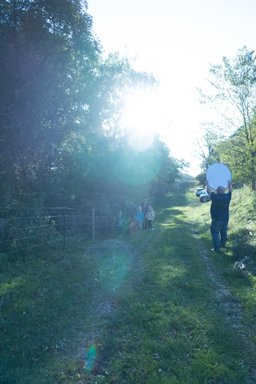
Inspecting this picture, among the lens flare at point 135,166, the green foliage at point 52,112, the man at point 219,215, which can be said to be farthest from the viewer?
the lens flare at point 135,166

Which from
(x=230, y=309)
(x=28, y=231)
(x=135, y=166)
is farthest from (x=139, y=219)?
(x=230, y=309)

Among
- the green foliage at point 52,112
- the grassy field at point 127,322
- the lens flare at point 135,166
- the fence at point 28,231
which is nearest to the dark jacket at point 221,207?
the grassy field at point 127,322

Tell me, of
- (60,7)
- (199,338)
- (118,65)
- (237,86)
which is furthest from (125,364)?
(118,65)

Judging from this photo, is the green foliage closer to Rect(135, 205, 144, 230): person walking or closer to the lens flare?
the lens flare

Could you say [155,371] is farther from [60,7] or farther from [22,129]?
[60,7]

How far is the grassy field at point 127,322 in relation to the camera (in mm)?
4637

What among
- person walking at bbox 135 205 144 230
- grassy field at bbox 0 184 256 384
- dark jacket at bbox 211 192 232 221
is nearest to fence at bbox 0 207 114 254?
grassy field at bbox 0 184 256 384

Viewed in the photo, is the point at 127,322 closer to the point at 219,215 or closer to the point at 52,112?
the point at 219,215

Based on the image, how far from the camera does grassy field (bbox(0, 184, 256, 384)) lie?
464 centimetres

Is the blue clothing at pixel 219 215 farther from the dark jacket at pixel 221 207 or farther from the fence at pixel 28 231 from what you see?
the fence at pixel 28 231

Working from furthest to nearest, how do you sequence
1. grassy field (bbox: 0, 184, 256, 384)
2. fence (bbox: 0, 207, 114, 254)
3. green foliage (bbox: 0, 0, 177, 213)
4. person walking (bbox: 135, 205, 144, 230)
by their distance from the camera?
person walking (bbox: 135, 205, 144, 230), green foliage (bbox: 0, 0, 177, 213), fence (bbox: 0, 207, 114, 254), grassy field (bbox: 0, 184, 256, 384)

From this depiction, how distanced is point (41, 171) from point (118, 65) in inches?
790

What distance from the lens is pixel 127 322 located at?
6297 mm

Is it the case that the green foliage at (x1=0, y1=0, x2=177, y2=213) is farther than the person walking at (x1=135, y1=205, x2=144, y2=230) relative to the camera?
No
